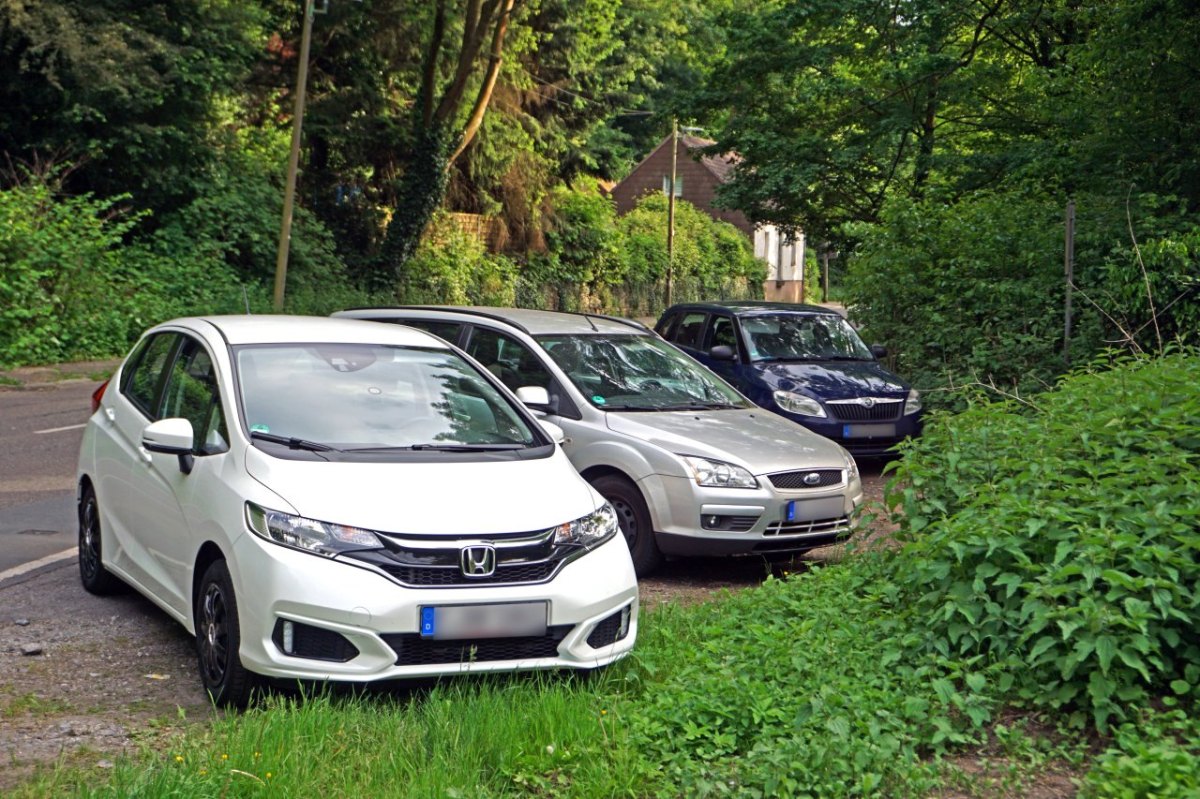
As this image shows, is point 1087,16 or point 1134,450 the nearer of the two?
point 1134,450

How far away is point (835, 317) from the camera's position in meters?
14.9

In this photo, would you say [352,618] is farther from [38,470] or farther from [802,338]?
[802,338]

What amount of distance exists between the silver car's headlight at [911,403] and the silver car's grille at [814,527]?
502cm

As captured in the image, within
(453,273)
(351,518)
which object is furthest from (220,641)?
(453,273)

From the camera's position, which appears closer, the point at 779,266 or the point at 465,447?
the point at 465,447

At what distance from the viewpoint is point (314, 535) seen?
522 centimetres

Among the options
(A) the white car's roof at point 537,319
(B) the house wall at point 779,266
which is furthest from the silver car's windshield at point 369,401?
(B) the house wall at point 779,266

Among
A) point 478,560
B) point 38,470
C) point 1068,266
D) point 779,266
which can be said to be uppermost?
point 779,266

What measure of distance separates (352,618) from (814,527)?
418cm

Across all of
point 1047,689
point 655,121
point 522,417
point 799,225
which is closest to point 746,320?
point 522,417

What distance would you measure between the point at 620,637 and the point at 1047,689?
183 centimetres

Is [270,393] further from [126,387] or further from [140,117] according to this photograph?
[140,117]

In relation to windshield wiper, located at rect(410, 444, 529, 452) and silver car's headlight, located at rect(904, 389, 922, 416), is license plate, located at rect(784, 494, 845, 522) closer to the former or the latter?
windshield wiper, located at rect(410, 444, 529, 452)

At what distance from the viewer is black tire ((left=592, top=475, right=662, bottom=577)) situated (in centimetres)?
830
